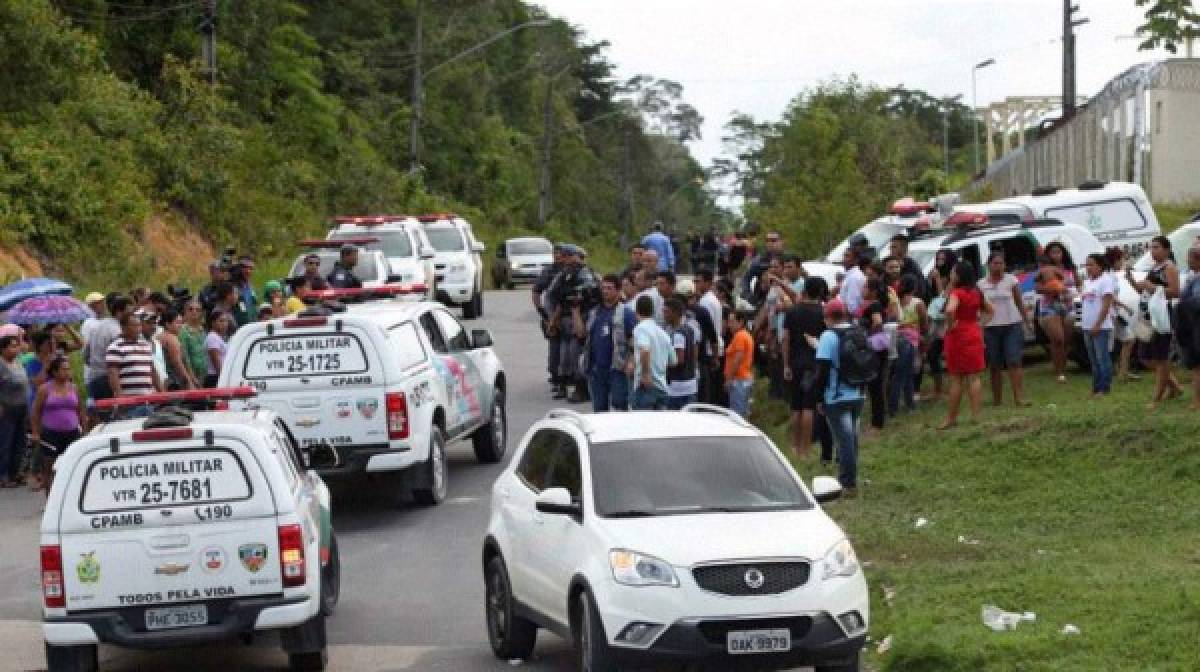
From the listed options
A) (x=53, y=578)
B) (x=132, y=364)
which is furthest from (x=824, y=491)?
(x=132, y=364)

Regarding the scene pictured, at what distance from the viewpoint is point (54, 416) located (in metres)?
20.6

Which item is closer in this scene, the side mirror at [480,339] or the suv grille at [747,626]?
the suv grille at [747,626]

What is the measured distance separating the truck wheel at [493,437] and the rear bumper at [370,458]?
3.51 meters

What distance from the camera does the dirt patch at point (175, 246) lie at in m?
41.1

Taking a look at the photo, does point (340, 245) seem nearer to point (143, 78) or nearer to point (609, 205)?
point (143, 78)

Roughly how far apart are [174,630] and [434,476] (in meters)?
7.64

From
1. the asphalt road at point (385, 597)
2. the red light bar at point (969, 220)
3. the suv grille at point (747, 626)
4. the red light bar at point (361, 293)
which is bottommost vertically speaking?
the asphalt road at point (385, 597)

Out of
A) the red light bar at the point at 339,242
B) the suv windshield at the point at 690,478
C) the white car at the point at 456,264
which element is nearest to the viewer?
the suv windshield at the point at 690,478

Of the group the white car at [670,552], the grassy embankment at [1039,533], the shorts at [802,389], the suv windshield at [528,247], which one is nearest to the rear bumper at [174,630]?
the white car at [670,552]

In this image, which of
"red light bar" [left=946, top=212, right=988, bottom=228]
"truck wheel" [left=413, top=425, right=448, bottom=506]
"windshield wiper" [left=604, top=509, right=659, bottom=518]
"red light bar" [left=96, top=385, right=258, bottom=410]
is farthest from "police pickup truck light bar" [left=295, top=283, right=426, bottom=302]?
"windshield wiper" [left=604, top=509, right=659, bottom=518]

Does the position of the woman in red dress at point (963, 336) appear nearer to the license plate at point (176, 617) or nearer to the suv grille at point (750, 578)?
the suv grille at point (750, 578)

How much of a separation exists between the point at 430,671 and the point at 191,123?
3526 centimetres

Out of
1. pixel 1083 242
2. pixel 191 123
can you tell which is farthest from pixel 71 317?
pixel 191 123

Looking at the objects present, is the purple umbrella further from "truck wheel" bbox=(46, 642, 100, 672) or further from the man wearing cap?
"truck wheel" bbox=(46, 642, 100, 672)
